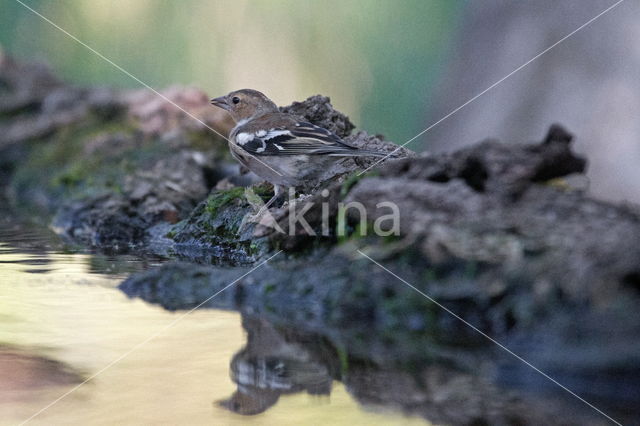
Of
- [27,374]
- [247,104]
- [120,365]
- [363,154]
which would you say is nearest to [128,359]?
[120,365]

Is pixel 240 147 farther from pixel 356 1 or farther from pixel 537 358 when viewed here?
pixel 356 1

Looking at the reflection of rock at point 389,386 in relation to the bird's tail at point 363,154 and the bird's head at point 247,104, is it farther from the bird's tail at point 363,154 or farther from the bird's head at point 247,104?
the bird's head at point 247,104

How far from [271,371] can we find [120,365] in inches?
18.1

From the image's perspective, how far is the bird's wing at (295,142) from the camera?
5.27 m

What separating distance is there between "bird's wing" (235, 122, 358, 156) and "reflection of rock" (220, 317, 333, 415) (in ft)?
7.52

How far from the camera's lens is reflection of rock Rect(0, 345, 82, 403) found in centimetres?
238

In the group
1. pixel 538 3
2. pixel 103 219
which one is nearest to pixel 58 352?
pixel 103 219

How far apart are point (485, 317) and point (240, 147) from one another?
3001mm

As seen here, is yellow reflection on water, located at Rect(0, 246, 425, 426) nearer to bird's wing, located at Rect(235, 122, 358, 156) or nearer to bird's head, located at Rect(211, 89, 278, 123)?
bird's wing, located at Rect(235, 122, 358, 156)

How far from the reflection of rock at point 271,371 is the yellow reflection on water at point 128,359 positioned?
0.04 m

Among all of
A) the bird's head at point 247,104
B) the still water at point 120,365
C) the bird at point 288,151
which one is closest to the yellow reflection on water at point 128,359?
the still water at point 120,365

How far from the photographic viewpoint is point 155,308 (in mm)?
3477

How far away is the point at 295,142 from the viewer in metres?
5.45

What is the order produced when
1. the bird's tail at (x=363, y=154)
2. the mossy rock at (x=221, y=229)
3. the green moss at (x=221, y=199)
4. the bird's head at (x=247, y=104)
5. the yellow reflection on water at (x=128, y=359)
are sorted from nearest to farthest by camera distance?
1. the yellow reflection on water at (x=128, y=359)
2. the bird's tail at (x=363, y=154)
3. the mossy rock at (x=221, y=229)
4. the green moss at (x=221, y=199)
5. the bird's head at (x=247, y=104)
